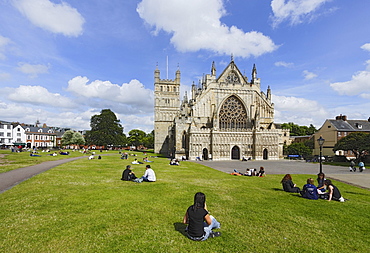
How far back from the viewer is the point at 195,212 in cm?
648

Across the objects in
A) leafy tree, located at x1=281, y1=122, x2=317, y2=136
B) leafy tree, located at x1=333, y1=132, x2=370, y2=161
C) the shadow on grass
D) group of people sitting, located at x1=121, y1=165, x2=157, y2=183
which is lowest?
the shadow on grass

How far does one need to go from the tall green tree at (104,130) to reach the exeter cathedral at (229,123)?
2912cm

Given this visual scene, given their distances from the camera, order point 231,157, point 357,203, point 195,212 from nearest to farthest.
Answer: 1. point 195,212
2. point 357,203
3. point 231,157

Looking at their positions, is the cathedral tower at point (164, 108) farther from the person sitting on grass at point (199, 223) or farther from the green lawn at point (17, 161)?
the person sitting on grass at point (199, 223)

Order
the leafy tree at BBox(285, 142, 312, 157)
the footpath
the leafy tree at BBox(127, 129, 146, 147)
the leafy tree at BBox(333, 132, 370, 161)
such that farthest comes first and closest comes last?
the leafy tree at BBox(127, 129, 146, 147), the leafy tree at BBox(285, 142, 312, 157), the leafy tree at BBox(333, 132, 370, 161), the footpath

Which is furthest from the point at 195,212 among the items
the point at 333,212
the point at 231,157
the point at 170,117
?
the point at 170,117

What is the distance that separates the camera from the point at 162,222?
7.55 m

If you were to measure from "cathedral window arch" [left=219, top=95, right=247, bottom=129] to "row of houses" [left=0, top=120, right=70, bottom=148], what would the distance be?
7312 cm

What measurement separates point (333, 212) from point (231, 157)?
41.7m

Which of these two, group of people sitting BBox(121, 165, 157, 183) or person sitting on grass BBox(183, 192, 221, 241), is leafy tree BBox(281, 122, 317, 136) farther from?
person sitting on grass BBox(183, 192, 221, 241)

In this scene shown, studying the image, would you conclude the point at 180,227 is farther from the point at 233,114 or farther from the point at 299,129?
the point at 299,129

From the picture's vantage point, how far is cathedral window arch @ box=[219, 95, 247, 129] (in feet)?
176

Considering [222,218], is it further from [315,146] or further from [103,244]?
[315,146]

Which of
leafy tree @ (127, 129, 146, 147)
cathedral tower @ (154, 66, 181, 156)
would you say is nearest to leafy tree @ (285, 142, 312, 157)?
cathedral tower @ (154, 66, 181, 156)
